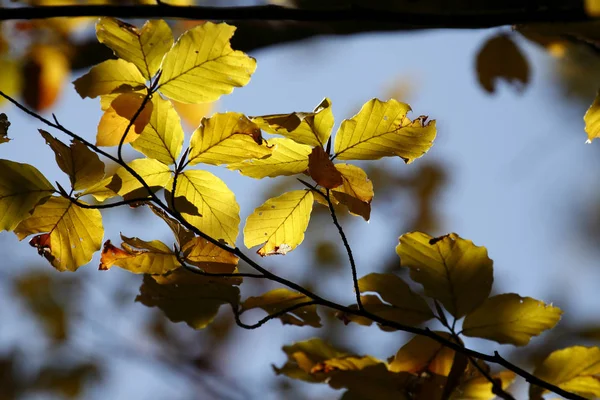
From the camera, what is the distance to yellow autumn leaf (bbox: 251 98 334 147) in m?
0.46

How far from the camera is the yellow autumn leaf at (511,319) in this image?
58 cm

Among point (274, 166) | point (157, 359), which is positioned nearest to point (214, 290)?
point (274, 166)

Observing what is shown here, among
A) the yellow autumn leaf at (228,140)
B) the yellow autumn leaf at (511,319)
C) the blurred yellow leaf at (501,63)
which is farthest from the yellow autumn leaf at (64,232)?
the blurred yellow leaf at (501,63)

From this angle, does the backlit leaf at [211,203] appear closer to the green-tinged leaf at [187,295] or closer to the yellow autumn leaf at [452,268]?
the green-tinged leaf at [187,295]

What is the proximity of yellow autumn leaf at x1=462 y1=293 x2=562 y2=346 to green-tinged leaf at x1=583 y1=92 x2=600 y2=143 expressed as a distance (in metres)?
0.18

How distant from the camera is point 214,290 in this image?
1.88ft

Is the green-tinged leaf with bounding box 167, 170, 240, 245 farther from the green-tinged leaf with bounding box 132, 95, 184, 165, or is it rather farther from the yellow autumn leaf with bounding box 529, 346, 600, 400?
the yellow autumn leaf with bounding box 529, 346, 600, 400

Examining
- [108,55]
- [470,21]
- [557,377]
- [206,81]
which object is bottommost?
[557,377]

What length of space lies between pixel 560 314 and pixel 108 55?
1068 millimetres

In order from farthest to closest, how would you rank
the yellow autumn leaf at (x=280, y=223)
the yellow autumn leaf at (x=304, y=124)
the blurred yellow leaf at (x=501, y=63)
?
the blurred yellow leaf at (x=501, y=63), the yellow autumn leaf at (x=280, y=223), the yellow autumn leaf at (x=304, y=124)

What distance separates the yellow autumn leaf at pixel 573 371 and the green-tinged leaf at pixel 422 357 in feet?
0.34

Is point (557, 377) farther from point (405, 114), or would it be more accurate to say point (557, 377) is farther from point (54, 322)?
point (54, 322)

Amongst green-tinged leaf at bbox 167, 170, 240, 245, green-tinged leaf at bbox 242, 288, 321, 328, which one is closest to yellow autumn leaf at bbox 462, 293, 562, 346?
green-tinged leaf at bbox 242, 288, 321, 328

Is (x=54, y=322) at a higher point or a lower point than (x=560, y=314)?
lower
